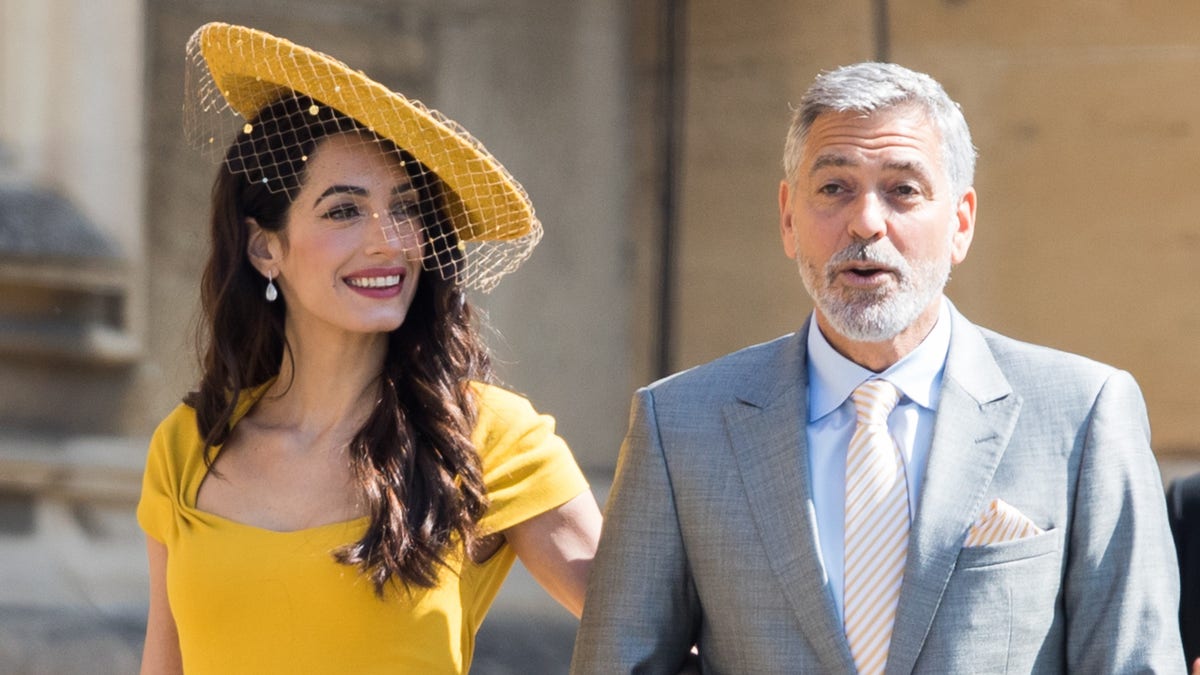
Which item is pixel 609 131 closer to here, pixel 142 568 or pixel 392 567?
pixel 142 568

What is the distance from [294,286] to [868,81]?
105 centimetres

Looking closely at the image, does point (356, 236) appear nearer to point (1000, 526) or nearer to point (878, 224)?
point (878, 224)

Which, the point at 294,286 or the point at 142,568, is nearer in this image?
the point at 294,286

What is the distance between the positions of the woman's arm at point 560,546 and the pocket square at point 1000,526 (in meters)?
0.72

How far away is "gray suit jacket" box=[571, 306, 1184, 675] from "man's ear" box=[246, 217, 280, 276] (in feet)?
2.63

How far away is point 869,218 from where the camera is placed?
7.53 ft

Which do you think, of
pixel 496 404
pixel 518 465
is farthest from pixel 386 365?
pixel 518 465

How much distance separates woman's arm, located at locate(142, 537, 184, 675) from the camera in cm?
289

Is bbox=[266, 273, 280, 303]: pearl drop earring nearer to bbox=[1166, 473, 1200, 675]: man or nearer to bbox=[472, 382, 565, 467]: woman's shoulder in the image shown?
bbox=[472, 382, 565, 467]: woman's shoulder

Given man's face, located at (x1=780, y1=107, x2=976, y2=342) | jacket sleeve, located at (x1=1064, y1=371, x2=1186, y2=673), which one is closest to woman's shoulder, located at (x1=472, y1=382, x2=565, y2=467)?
man's face, located at (x1=780, y1=107, x2=976, y2=342)

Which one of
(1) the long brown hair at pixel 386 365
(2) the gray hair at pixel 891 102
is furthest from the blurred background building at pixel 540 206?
(2) the gray hair at pixel 891 102

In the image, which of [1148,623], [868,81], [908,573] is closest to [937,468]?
[908,573]

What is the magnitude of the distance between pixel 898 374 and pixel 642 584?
0.46 m

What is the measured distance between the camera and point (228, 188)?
293 cm
